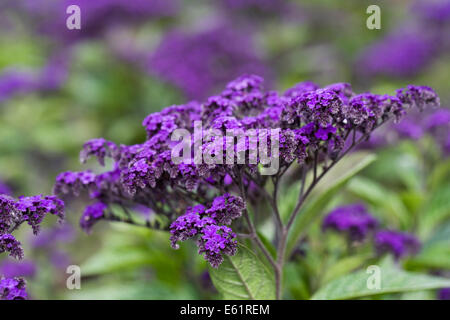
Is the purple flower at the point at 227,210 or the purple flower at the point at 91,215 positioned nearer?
the purple flower at the point at 227,210

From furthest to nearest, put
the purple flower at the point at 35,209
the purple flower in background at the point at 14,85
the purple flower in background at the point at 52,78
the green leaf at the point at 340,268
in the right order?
the purple flower in background at the point at 52,78
the purple flower in background at the point at 14,85
the green leaf at the point at 340,268
the purple flower at the point at 35,209

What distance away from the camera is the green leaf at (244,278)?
5.03ft

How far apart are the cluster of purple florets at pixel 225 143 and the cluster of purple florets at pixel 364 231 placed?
1.76 ft

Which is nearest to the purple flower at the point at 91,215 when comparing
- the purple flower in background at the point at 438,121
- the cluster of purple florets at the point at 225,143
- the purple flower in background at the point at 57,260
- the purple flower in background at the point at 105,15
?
the cluster of purple florets at the point at 225,143

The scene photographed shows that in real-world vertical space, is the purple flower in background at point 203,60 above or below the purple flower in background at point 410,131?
above

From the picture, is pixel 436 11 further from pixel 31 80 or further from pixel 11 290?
pixel 11 290

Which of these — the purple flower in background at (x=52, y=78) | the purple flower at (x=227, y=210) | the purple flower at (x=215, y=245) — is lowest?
the purple flower at (x=215, y=245)

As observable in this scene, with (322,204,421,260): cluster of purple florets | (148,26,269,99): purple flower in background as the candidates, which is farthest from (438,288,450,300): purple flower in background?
(148,26,269,99): purple flower in background

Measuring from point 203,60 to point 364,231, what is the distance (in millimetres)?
2849

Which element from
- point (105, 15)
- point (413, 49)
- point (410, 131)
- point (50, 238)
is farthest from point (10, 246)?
point (413, 49)

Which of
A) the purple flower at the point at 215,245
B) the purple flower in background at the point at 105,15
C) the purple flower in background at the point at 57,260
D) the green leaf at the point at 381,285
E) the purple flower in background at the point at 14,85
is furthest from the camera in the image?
the purple flower in background at the point at 105,15

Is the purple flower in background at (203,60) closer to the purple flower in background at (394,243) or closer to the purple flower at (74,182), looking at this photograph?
the purple flower in background at (394,243)

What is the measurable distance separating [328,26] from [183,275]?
497cm
